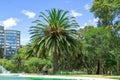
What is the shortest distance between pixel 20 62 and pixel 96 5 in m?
45.3

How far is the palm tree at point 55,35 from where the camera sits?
150 feet

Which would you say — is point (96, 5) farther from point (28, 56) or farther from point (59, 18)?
point (28, 56)

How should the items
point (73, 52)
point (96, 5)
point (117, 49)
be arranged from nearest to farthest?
point (96, 5), point (117, 49), point (73, 52)

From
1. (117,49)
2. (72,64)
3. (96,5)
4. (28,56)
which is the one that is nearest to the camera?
(96,5)

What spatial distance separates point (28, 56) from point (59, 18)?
73.7ft

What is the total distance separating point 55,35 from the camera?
152 ft

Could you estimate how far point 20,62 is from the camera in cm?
8169

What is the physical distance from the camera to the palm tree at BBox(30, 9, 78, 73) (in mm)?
45594

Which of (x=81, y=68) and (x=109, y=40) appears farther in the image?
(x=81, y=68)

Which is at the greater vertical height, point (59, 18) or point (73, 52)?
point (59, 18)

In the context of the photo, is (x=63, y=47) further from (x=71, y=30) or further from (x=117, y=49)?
(x=117, y=49)

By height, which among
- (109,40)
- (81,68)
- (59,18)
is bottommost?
(81,68)

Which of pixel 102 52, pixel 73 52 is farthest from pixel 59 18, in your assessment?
pixel 102 52

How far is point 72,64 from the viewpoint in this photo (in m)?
60.8
